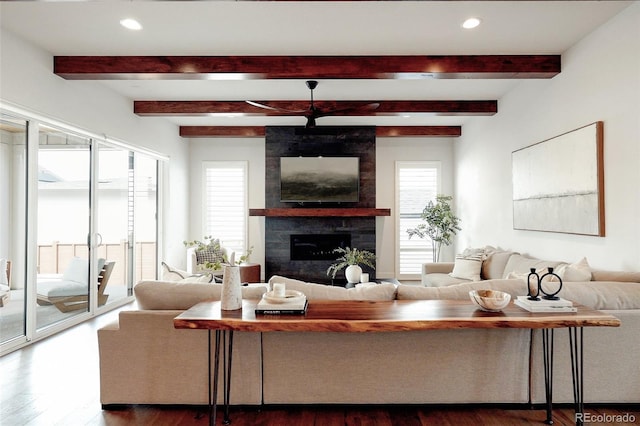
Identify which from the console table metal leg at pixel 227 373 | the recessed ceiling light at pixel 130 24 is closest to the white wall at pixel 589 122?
the console table metal leg at pixel 227 373

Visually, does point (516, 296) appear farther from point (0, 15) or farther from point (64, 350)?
point (0, 15)

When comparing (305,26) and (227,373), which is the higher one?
(305,26)

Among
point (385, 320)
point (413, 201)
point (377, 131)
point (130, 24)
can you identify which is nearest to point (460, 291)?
point (385, 320)

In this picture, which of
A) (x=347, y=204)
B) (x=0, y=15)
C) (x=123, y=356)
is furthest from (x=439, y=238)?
(x=0, y=15)

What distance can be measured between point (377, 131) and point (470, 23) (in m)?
3.94

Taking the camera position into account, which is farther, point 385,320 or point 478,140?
point 478,140

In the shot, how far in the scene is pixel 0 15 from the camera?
316cm

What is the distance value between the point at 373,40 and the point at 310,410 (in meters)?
3.10

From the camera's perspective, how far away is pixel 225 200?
7.66m

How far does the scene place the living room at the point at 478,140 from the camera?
3.15 m

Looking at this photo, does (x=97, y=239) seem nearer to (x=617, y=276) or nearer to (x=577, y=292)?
(x=577, y=292)

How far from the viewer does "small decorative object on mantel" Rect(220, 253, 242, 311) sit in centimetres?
221

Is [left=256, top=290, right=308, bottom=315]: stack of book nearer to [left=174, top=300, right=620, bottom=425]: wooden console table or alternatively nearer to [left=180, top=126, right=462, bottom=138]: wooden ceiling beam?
[left=174, top=300, right=620, bottom=425]: wooden console table

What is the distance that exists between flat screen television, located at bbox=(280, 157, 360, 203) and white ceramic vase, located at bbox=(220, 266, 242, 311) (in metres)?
4.92
